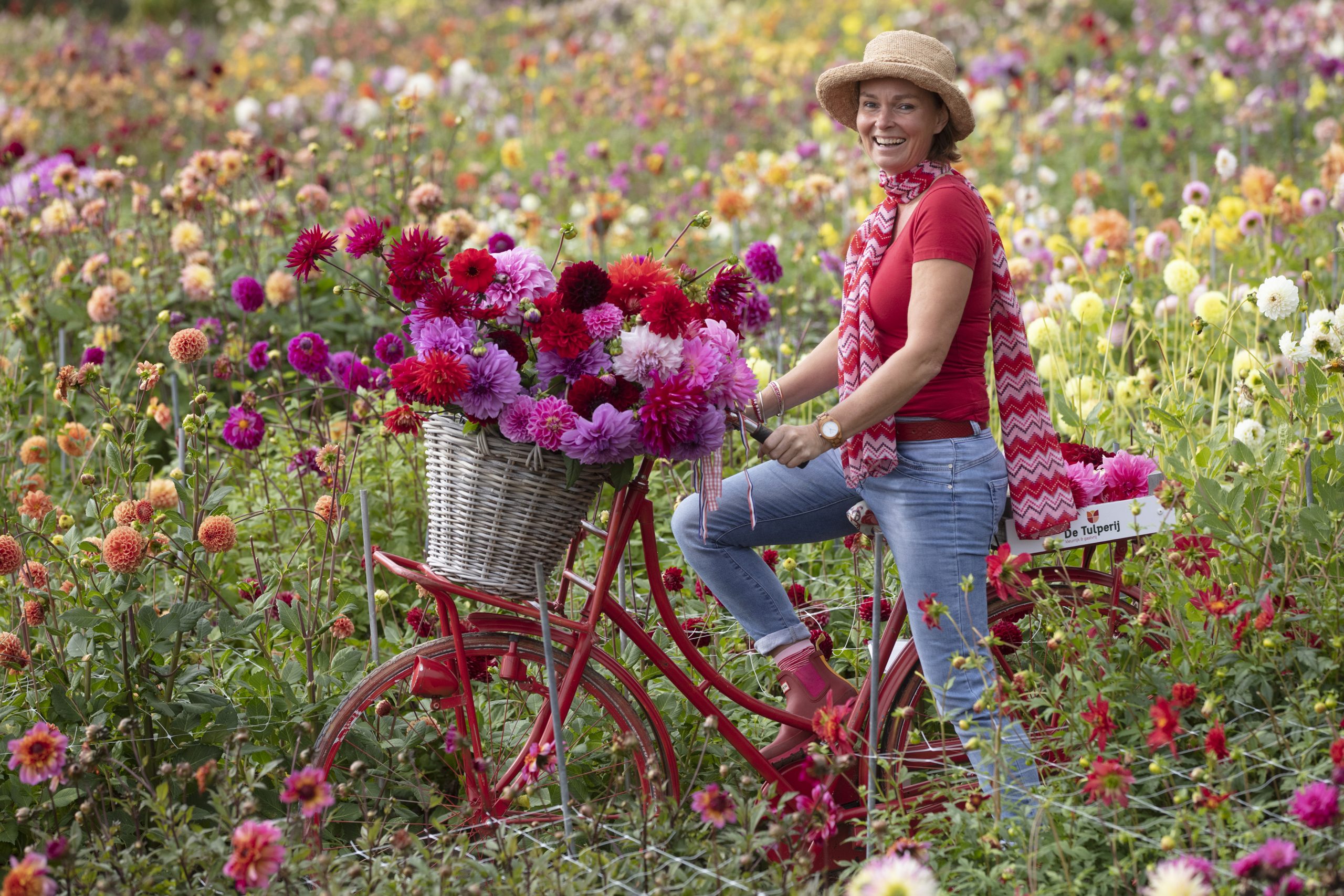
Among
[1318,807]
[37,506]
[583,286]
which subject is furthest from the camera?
[37,506]

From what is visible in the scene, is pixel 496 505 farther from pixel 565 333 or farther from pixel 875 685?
pixel 875 685

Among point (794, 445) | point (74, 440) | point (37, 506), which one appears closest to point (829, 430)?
point (794, 445)

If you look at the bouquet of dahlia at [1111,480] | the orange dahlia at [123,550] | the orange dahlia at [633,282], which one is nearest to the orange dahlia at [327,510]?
the orange dahlia at [123,550]

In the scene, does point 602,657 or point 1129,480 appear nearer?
point 602,657

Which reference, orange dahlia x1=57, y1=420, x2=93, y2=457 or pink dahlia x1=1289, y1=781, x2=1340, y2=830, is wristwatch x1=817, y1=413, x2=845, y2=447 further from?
orange dahlia x1=57, y1=420, x2=93, y2=457

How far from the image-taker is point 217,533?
8.20ft

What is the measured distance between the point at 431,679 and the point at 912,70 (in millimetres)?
1419

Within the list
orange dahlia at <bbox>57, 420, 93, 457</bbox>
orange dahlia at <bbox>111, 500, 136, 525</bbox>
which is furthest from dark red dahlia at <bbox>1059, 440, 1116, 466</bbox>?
orange dahlia at <bbox>57, 420, 93, 457</bbox>

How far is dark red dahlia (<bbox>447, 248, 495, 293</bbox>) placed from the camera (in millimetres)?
1953

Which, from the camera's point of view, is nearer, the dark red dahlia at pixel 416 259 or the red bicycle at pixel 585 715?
the dark red dahlia at pixel 416 259

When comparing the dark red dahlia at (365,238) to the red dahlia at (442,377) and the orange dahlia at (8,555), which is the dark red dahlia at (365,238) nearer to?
the red dahlia at (442,377)

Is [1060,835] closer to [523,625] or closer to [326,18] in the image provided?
[523,625]

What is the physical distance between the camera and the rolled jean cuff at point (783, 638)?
251cm

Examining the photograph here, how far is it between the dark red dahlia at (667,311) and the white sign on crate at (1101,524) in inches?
31.4
